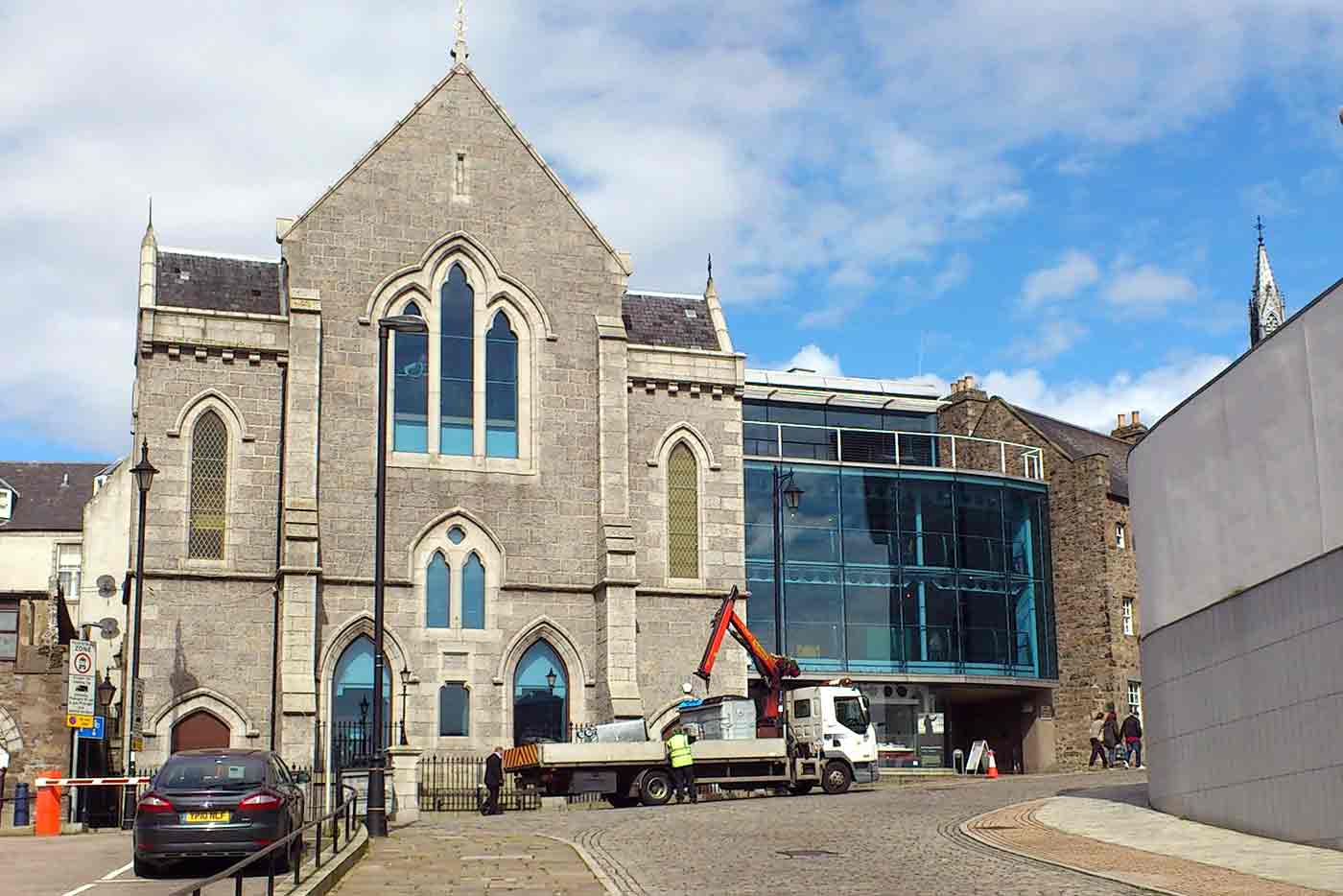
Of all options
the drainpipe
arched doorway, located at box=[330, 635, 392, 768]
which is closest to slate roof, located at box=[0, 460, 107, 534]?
the drainpipe

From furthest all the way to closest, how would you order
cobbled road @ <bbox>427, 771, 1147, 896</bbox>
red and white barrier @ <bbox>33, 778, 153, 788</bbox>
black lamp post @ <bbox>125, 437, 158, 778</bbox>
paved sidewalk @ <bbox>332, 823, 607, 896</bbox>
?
black lamp post @ <bbox>125, 437, 158, 778</bbox>
red and white barrier @ <bbox>33, 778, 153, 788</bbox>
cobbled road @ <bbox>427, 771, 1147, 896</bbox>
paved sidewalk @ <bbox>332, 823, 607, 896</bbox>

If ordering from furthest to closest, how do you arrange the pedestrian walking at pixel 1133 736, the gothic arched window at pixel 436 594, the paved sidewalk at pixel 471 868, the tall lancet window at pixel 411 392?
1. the pedestrian walking at pixel 1133 736
2. the tall lancet window at pixel 411 392
3. the gothic arched window at pixel 436 594
4. the paved sidewalk at pixel 471 868

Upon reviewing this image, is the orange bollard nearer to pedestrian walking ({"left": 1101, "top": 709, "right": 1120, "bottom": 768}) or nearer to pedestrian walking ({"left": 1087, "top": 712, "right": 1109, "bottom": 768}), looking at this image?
pedestrian walking ({"left": 1087, "top": 712, "right": 1109, "bottom": 768})

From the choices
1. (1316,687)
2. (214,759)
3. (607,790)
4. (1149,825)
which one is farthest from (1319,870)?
(607,790)

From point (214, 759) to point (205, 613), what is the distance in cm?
1920

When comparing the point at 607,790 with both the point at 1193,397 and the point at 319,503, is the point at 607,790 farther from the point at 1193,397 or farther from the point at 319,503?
the point at 1193,397

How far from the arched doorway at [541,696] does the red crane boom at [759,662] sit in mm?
3676

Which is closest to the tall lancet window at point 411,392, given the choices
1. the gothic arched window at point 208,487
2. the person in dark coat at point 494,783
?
the gothic arched window at point 208,487

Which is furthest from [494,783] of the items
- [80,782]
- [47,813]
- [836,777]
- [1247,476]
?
[1247,476]

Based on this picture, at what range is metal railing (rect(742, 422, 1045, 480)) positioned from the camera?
2100 inches

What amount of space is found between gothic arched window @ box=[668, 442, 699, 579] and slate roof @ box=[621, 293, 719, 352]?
3308mm

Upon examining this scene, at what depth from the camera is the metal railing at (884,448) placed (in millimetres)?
53344

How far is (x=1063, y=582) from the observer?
2136 inches

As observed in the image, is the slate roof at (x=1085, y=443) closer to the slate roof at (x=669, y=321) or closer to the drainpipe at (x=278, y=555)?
the slate roof at (x=669, y=321)
